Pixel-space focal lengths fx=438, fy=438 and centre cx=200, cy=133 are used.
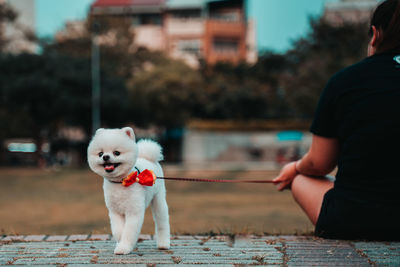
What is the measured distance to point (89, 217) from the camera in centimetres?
1094

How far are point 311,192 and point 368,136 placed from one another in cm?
60

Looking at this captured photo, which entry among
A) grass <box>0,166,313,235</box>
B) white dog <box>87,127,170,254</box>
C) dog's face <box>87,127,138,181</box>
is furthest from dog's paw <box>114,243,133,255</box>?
grass <box>0,166,313,235</box>

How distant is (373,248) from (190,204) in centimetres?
1129

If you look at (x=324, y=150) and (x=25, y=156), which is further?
(x=25, y=156)

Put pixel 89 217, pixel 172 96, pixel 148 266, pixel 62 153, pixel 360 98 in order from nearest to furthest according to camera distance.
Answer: pixel 148 266, pixel 360 98, pixel 89 217, pixel 172 96, pixel 62 153

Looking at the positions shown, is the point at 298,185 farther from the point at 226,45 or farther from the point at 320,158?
the point at 226,45

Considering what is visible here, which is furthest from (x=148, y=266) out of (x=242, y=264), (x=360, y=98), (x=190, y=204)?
(x=190, y=204)

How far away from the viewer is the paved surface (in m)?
2.30

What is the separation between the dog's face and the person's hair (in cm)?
158

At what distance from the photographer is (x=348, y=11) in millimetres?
31000

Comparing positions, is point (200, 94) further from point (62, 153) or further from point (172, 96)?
point (62, 153)

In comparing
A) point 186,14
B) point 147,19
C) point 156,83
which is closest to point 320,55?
point 156,83

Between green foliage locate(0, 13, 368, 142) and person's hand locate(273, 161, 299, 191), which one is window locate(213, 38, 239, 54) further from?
person's hand locate(273, 161, 299, 191)

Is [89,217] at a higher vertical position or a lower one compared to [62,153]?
higher
